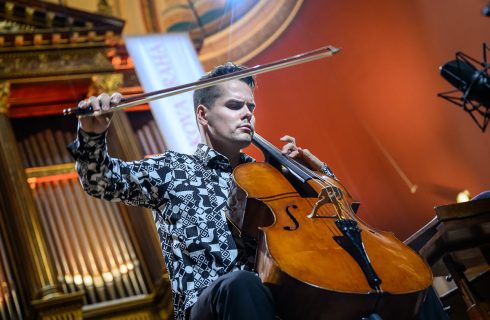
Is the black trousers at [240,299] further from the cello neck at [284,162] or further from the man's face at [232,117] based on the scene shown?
the man's face at [232,117]

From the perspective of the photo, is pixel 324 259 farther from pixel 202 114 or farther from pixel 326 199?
pixel 202 114

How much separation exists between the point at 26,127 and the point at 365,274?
14.5 feet

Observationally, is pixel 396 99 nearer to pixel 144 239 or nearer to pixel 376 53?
pixel 376 53

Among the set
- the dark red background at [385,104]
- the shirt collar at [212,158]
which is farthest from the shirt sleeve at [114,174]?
the dark red background at [385,104]

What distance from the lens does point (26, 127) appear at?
5.45m

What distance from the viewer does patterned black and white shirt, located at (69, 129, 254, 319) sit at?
1.90 metres

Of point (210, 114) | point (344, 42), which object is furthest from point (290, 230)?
point (344, 42)

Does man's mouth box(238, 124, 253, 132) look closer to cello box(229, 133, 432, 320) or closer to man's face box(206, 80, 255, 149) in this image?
man's face box(206, 80, 255, 149)

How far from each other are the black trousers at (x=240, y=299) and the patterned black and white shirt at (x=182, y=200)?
213mm

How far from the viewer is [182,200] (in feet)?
6.82

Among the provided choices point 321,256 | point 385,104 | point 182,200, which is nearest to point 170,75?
point 385,104

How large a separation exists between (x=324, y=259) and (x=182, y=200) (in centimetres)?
61

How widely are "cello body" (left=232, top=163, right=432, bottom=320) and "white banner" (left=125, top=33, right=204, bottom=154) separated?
314cm

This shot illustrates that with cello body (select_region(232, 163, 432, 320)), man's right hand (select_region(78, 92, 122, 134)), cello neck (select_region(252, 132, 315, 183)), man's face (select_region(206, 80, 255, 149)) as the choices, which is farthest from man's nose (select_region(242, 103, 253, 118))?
man's right hand (select_region(78, 92, 122, 134))
